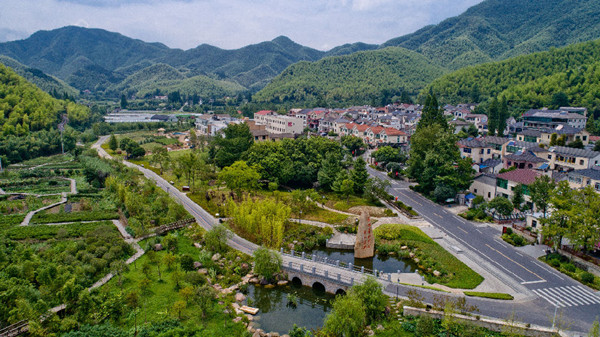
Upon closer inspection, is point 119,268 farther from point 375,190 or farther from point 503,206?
point 503,206

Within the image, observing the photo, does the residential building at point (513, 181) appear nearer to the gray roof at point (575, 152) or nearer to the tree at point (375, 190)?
the gray roof at point (575, 152)

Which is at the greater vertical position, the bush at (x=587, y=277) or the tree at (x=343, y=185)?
the tree at (x=343, y=185)

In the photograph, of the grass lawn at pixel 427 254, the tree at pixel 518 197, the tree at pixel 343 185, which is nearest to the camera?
the grass lawn at pixel 427 254

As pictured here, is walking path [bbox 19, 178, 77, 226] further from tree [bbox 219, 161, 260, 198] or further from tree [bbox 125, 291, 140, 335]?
tree [bbox 125, 291, 140, 335]

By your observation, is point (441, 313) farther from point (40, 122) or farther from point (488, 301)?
point (40, 122)

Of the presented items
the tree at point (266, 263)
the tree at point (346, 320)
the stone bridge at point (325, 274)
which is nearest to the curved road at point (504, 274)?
the stone bridge at point (325, 274)

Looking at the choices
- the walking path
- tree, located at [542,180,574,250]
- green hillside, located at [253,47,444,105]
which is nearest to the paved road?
tree, located at [542,180,574,250]
